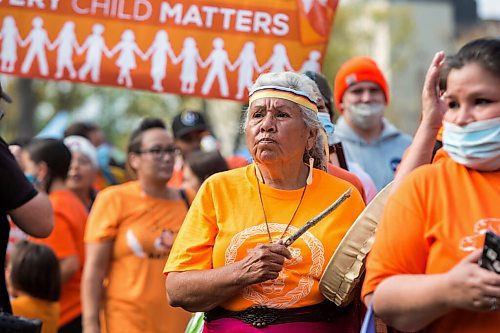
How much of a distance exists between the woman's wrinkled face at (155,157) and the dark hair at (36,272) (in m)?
0.88

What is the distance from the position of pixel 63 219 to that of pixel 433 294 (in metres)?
5.03

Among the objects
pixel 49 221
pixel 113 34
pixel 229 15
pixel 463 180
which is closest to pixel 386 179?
pixel 229 15

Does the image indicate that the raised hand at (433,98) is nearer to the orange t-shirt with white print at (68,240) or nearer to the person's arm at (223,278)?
the person's arm at (223,278)

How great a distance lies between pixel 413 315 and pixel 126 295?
3.92 metres

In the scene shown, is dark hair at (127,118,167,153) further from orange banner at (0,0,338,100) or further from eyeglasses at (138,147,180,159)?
orange banner at (0,0,338,100)

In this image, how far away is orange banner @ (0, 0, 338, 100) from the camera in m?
6.79

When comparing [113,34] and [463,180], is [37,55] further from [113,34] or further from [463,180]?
[463,180]

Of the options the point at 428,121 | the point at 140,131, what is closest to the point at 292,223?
the point at 428,121

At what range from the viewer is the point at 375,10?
44.7m

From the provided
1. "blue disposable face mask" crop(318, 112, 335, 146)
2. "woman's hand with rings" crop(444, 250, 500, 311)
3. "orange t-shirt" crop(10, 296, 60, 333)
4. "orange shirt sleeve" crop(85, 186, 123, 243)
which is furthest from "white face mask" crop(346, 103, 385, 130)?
"woman's hand with rings" crop(444, 250, 500, 311)

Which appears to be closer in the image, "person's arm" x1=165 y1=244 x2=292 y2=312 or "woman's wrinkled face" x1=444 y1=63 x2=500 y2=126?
"woman's wrinkled face" x1=444 y1=63 x2=500 y2=126

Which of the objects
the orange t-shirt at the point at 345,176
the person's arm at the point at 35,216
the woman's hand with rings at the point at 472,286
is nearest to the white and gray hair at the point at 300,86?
the orange t-shirt at the point at 345,176

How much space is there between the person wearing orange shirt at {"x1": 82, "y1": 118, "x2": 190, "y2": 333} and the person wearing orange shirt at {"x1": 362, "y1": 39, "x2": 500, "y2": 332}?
3630 mm

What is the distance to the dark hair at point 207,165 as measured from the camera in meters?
7.96
